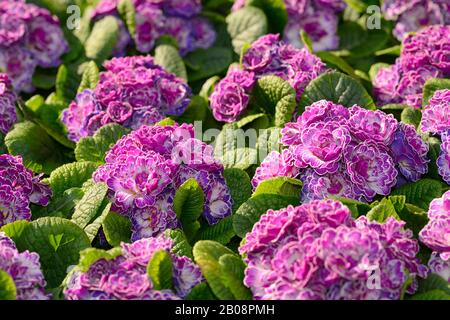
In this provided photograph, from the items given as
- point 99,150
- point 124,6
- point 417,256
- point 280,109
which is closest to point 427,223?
point 417,256

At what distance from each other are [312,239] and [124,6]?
2229 mm

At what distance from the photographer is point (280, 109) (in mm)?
3068

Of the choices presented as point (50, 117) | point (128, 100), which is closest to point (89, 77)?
point (50, 117)

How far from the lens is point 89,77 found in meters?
3.49

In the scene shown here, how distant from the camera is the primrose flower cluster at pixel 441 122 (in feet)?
8.82

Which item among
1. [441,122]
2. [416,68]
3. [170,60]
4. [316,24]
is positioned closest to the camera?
[441,122]

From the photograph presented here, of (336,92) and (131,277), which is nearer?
(131,277)

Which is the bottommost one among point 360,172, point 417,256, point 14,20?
point 417,256

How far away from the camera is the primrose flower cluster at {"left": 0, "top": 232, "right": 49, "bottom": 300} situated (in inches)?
86.7

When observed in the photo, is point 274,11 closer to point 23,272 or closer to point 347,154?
point 347,154

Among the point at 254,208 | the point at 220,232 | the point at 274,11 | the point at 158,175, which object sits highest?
the point at 274,11

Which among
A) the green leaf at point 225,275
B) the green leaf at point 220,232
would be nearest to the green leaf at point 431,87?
the green leaf at point 220,232

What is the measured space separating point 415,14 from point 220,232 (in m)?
1.79

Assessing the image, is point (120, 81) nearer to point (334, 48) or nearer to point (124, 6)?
point (124, 6)
